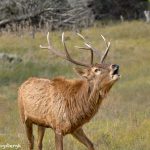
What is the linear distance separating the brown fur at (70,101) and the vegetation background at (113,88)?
123 centimetres

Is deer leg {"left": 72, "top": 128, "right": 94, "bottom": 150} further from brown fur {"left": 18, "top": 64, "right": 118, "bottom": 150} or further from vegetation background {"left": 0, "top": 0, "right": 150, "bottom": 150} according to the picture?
vegetation background {"left": 0, "top": 0, "right": 150, "bottom": 150}

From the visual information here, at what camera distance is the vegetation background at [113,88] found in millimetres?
10977

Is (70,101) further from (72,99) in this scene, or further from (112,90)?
(112,90)

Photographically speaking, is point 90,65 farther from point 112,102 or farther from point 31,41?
point 31,41

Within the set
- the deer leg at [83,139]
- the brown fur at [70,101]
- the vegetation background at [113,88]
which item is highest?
the brown fur at [70,101]

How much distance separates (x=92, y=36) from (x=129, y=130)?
20.0m

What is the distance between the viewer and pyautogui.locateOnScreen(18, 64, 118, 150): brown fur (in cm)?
869

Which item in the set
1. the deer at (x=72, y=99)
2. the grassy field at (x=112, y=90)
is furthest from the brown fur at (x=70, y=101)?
the grassy field at (x=112, y=90)

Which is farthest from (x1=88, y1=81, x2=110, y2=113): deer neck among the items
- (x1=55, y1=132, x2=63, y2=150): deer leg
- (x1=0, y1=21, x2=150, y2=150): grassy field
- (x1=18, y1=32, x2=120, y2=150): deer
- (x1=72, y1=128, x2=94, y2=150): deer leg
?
(x1=0, y1=21, x2=150, y2=150): grassy field

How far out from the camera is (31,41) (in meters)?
27.8

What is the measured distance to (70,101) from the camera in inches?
353

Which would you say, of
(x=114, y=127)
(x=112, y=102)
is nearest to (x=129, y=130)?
(x=114, y=127)

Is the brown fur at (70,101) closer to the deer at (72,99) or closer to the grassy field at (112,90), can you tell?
the deer at (72,99)

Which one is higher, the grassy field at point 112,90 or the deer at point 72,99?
the deer at point 72,99
